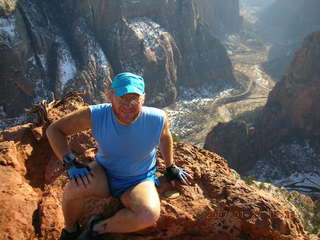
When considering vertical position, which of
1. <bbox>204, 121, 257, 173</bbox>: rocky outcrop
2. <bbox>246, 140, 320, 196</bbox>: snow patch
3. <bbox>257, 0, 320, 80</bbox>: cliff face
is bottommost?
<bbox>246, 140, 320, 196</bbox>: snow patch

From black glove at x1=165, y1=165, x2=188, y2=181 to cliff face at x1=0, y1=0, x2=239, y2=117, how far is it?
33798 mm

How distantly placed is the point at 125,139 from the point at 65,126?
0.85 m

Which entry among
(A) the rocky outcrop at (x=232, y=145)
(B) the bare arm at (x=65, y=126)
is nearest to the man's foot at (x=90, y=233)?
Answer: (B) the bare arm at (x=65, y=126)

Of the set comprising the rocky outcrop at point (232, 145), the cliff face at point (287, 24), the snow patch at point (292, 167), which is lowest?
the snow patch at point (292, 167)

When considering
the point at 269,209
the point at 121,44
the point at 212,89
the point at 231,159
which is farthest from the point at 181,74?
the point at 269,209

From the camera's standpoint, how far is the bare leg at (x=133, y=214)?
15.4ft

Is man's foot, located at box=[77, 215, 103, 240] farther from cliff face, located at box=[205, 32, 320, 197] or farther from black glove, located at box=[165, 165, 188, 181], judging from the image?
cliff face, located at box=[205, 32, 320, 197]

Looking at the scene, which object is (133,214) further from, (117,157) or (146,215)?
(117,157)

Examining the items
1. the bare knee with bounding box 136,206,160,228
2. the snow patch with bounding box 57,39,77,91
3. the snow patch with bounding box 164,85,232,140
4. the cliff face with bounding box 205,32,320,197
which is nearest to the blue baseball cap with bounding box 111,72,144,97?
the bare knee with bounding box 136,206,160,228

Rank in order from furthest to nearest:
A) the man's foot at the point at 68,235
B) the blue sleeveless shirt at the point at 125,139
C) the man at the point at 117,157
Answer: the man's foot at the point at 68,235, the blue sleeveless shirt at the point at 125,139, the man at the point at 117,157

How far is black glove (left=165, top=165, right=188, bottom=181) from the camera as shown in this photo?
586 centimetres

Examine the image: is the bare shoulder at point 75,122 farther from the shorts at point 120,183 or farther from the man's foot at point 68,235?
the man's foot at point 68,235

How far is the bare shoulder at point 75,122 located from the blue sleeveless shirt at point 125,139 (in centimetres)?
9

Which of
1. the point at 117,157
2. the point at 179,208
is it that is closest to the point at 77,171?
the point at 117,157
